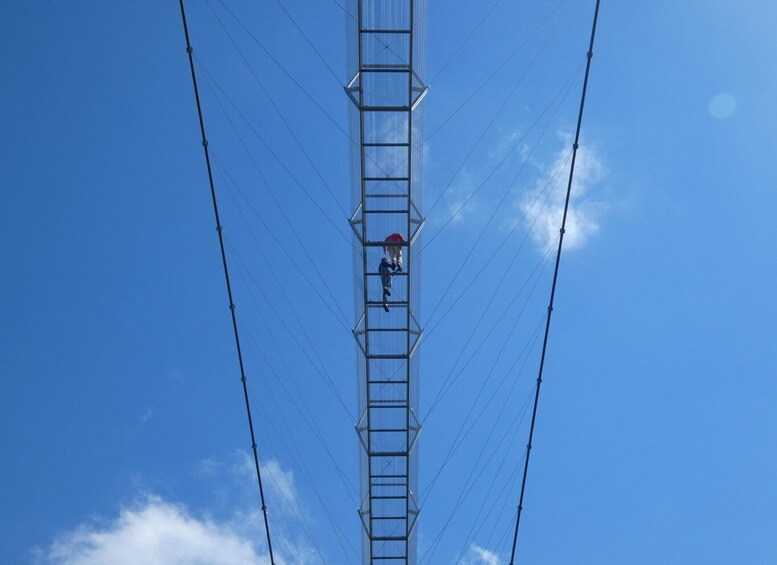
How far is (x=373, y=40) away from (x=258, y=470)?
8179 mm

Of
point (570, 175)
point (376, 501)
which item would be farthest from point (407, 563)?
point (570, 175)

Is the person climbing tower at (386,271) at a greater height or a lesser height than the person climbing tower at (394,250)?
lesser

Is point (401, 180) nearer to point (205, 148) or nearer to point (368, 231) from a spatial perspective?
point (368, 231)

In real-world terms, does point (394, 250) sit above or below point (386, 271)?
above

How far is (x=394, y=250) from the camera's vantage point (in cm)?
2181

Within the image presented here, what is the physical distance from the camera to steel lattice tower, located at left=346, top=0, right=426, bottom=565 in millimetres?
20375

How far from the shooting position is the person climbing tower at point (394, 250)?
21.7 meters

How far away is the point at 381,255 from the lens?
72.0 feet

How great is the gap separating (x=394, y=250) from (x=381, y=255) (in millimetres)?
283

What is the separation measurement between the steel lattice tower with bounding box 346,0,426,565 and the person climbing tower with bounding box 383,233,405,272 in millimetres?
124

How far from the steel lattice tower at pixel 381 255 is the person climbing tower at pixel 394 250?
0.41ft

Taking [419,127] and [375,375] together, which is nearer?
[419,127]

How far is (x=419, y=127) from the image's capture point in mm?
20875

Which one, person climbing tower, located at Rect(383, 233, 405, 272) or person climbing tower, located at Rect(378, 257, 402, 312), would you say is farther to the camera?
person climbing tower, located at Rect(378, 257, 402, 312)
